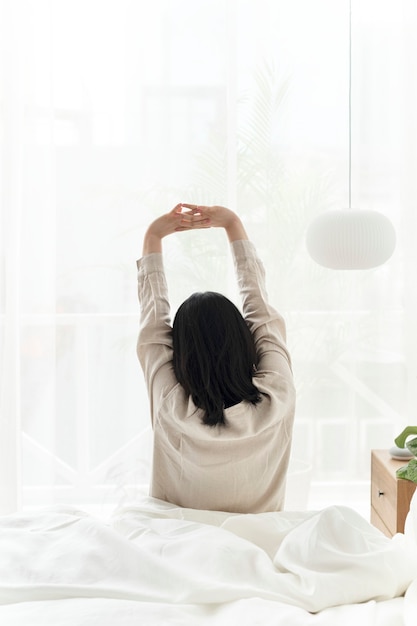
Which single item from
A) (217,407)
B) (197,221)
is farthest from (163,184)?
(217,407)

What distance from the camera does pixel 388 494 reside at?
8.41 ft

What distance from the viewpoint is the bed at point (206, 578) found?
1230 mm

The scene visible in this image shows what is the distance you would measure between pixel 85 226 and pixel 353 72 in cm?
127

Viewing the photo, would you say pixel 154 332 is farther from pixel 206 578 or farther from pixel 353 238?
pixel 353 238

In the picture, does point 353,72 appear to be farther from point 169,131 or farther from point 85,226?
point 85,226

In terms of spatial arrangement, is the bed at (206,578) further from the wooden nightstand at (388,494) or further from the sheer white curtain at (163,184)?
the sheer white curtain at (163,184)

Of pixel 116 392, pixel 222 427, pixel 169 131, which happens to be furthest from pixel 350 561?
pixel 169 131

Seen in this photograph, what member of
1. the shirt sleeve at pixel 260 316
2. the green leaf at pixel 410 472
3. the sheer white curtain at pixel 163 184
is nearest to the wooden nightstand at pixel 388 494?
the green leaf at pixel 410 472

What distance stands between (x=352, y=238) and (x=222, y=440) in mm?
1151

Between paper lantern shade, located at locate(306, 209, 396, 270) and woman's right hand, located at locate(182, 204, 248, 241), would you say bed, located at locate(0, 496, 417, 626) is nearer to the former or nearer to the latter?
woman's right hand, located at locate(182, 204, 248, 241)

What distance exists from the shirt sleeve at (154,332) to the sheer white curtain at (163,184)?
1134mm

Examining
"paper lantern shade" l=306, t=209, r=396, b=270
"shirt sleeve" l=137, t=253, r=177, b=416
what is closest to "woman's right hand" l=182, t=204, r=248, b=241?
"shirt sleeve" l=137, t=253, r=177, b=416

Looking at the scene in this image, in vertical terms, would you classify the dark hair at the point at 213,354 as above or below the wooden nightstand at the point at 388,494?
above

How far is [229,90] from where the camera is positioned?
319 cm
